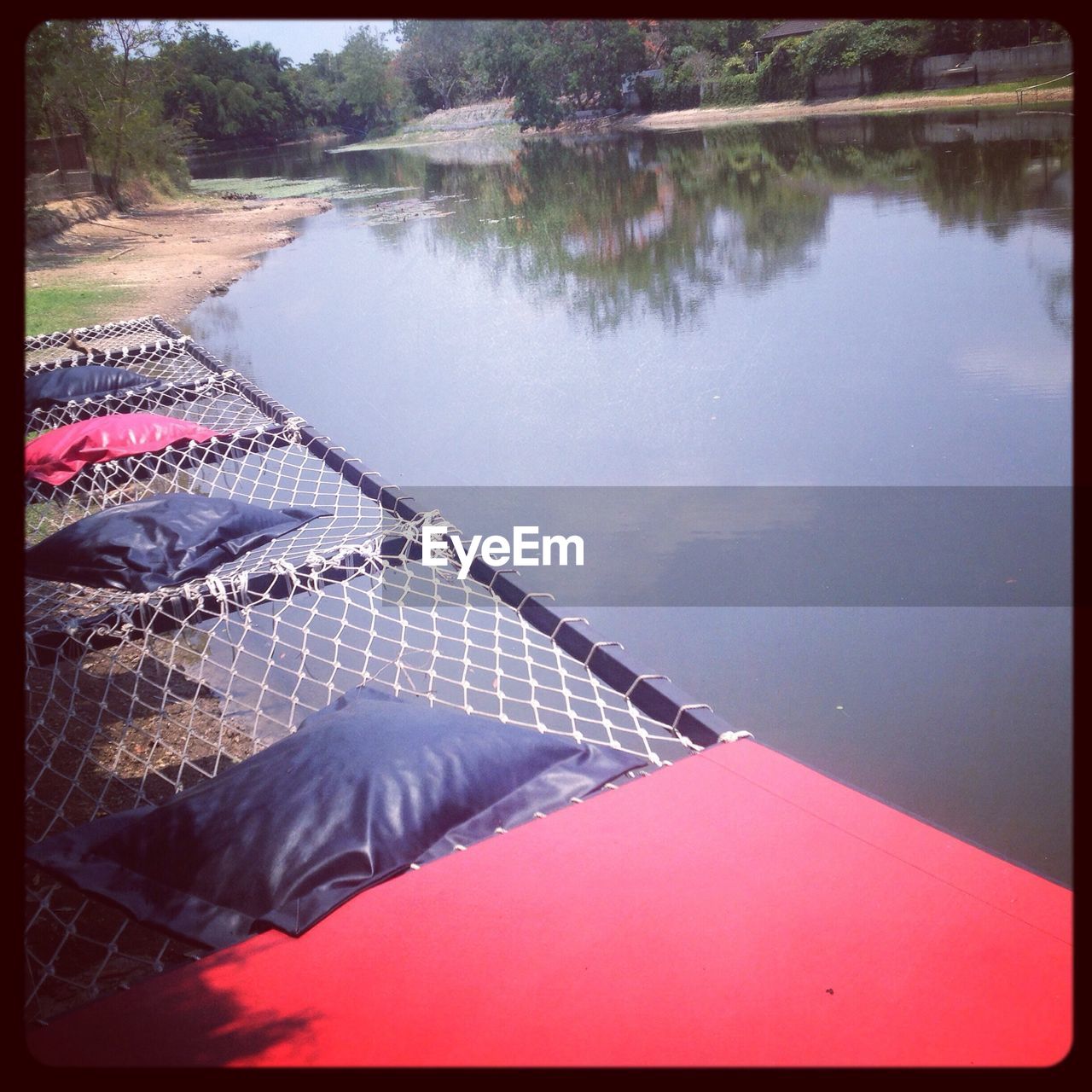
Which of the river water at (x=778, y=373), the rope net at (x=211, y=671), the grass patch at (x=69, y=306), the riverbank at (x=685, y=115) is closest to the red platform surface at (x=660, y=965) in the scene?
the rope net at (x=211, y=671)

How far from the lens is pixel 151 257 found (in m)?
10.5

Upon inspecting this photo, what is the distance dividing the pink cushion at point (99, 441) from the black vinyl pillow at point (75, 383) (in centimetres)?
65

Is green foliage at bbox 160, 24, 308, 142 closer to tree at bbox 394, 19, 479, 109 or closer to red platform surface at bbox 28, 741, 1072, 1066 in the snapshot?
tree at bbox 394, 19, 479, 109

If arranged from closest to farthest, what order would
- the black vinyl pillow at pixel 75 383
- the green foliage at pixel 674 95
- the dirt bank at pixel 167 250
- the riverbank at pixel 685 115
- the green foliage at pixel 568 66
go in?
the black vinyl pillow at pixel 75 383
the green foliage at pixel 568 66
the dirt bank at pixel 167 250
the riverbank at pixel 685 115
the green foliage at pixel 674 95

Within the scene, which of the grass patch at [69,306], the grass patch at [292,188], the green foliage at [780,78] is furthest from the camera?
the grass patch at [292,188]

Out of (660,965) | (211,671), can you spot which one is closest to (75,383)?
(211,671)

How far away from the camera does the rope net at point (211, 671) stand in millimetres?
1791

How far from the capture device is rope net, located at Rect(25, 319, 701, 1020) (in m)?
1.79

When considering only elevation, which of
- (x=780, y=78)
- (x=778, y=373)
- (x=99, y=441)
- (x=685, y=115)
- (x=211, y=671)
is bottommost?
(x=211, y=671)

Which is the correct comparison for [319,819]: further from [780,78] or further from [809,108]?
[809,108]

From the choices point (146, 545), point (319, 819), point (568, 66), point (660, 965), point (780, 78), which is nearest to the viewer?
point (660, 965)

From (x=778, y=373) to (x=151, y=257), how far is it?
7557 millimetres

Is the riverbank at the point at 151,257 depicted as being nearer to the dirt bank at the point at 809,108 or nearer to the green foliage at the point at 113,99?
the green foliage at the point at 113,99

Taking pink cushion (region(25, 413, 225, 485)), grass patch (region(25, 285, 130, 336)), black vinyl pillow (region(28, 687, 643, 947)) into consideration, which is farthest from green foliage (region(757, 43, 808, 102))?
black vinyl pillow (region(28, 687, 643, 947))
